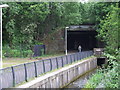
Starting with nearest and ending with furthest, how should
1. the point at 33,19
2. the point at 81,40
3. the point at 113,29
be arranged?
the point at 113,29, the point at 33,19, the point at 81,40

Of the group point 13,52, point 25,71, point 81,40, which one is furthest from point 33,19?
point 81,40

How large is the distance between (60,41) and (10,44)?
11995mm

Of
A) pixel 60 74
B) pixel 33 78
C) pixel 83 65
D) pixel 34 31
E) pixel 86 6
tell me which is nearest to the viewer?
pixel 33 78

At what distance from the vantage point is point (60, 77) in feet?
56.1

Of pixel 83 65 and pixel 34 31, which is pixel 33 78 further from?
pixel 34 31

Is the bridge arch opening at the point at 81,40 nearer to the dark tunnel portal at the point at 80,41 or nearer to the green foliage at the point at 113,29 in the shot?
the dark tunnel portal at the point at 80,41

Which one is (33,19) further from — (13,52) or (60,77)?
(60,77)

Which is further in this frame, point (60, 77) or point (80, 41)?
point (80, 41)

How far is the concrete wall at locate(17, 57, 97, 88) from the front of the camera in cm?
1290

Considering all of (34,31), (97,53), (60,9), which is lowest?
(97,53)


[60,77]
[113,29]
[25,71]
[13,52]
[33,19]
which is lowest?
[13,52]

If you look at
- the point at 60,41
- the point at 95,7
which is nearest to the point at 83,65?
the point at 95,7

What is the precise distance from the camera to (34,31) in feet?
126

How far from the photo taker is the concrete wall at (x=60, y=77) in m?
12.9
